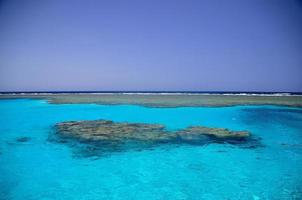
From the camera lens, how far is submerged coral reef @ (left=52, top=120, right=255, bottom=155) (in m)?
8.52

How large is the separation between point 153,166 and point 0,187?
3.67 metres

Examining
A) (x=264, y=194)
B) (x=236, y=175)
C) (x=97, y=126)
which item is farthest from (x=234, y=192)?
(x=97, y=126)

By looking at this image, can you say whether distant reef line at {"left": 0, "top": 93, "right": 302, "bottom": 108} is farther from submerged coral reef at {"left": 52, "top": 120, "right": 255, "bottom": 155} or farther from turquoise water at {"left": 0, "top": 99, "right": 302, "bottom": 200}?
turquoise water at {"left": 0, "top": 99, "right": 302, "bottom": 200}

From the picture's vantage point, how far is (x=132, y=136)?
9.71 meters

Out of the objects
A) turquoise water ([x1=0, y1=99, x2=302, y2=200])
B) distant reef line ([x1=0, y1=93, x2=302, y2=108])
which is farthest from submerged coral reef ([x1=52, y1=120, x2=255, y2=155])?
distant reef line ([x1=0, y1=93, x2=302, y2=108])

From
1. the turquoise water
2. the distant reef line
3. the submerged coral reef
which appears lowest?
the turquoise water

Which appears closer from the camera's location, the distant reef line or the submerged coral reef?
the submerged coral reef

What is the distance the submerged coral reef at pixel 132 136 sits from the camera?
852 centimetres

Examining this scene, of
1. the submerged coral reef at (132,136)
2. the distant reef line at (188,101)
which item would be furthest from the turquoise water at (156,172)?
the distant reef line at (188,101)

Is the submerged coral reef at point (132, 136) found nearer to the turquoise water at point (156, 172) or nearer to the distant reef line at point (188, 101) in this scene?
the turquoise water at point (156, 172)

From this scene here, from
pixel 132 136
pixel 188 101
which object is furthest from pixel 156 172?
pixel 188 101

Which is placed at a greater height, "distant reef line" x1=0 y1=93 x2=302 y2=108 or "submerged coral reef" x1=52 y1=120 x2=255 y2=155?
"distant reef line" x1=0 y1=93 x2=302 y2=108

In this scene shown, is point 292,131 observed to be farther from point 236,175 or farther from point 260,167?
point 236,175

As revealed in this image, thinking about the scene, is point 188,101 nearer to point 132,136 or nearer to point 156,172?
point 132,136
